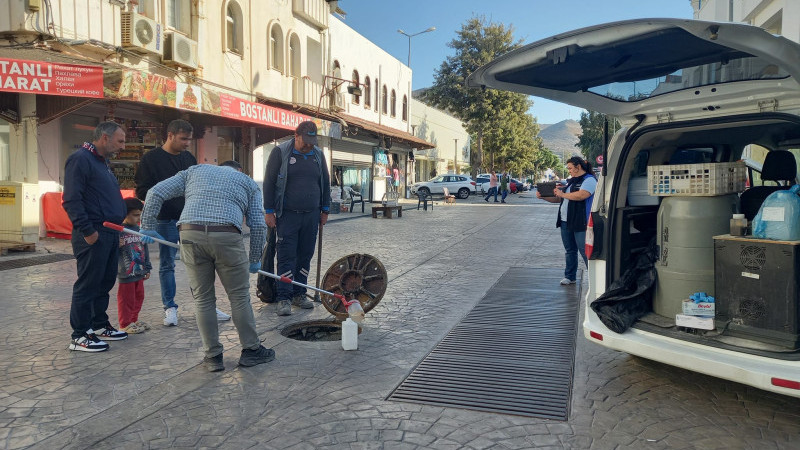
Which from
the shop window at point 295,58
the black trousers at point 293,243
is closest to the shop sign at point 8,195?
the black trousers at point 293,243

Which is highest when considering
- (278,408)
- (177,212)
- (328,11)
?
(328,11)

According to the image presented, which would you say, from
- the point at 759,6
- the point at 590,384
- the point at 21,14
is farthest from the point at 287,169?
the point at 759,6

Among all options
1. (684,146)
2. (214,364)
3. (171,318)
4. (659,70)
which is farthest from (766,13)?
(214,364)

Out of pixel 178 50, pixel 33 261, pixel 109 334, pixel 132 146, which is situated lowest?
pixel 109 334

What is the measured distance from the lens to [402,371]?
4.48 m

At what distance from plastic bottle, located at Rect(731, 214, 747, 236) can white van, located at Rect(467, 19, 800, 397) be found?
0.11m

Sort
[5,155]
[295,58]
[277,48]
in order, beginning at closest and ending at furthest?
[5,155], [277,48], [295,58]

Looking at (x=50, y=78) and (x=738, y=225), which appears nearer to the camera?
(x=738, y=225)

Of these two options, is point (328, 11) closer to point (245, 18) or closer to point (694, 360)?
point (245, 18)

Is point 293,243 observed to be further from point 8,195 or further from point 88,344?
point 8,195

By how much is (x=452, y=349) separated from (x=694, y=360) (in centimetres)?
193

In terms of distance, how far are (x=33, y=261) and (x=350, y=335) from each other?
694 cm

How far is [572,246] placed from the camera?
7590 millimetres

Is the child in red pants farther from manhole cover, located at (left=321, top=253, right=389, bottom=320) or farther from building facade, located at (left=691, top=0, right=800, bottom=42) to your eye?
building facade, located at (left=691, top=0, right=800, bottom=42)
